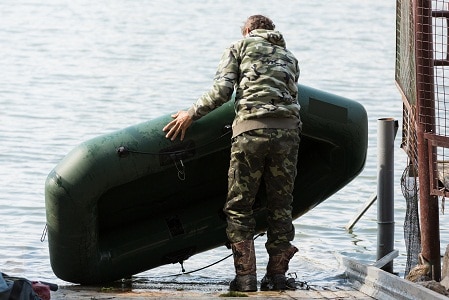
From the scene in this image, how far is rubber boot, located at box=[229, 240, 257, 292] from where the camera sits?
25.2ft

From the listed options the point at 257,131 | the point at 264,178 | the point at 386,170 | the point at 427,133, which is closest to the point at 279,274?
the point at 264,178

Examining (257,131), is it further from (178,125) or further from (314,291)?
(314,291)

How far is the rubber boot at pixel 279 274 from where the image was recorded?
7.78 meters

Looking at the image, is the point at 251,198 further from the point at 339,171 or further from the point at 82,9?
the point at 82,9

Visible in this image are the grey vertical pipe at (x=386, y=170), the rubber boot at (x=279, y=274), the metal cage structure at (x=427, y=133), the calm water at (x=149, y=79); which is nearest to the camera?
the rubber boot at (x=279, y=274)

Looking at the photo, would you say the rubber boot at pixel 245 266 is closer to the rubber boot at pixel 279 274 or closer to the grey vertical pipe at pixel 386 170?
the rubber boot at pixel 279 274

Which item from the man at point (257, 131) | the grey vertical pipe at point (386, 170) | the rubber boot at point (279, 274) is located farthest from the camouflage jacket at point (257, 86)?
the grey vertical pipe at point (386, 170)

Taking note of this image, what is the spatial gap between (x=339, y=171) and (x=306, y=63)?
14607 millimetres

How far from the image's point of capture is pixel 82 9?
32594 mm

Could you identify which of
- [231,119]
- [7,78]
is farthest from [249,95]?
[7,78]

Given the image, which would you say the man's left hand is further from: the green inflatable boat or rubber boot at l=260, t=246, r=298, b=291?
rubber boot at l=260, t=246, r=298, b=291

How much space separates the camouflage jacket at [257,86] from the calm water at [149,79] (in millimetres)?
1523

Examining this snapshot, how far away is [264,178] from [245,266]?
538mm

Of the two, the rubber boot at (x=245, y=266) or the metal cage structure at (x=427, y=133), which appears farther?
the metal cage structure at (x=427, y=133)
